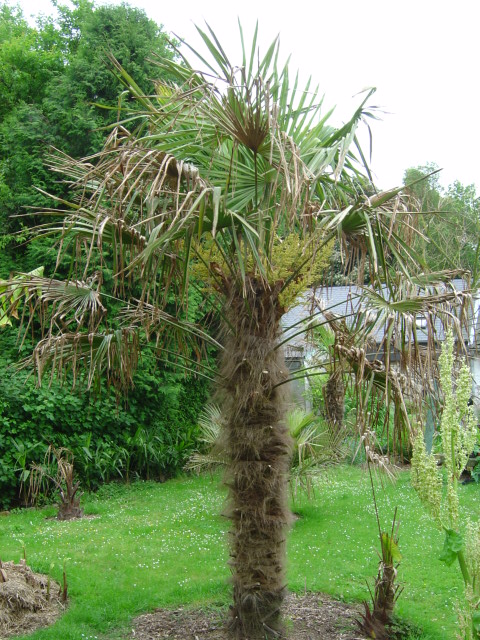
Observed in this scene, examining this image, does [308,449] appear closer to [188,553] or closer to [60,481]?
[188,553]

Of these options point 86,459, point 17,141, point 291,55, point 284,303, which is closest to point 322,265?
point 284,303

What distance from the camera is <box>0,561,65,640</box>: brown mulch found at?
4836 mm

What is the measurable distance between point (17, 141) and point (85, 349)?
9.23 meters

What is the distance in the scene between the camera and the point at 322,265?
4309mm

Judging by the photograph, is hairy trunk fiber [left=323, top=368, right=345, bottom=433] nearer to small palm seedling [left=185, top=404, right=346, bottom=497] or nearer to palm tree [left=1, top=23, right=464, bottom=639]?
palm tree [left=1, top=23, right=464, bottom=639]

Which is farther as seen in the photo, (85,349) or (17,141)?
(17,141)

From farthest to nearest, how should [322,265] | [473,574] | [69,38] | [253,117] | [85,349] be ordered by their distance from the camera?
[69,38] → [85,349] → [322,265] → [253,117] → [473,574]

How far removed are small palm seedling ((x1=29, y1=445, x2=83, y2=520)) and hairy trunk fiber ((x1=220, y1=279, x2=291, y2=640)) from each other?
477 centimetres

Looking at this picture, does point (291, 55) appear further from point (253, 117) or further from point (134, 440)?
point (134, 440)

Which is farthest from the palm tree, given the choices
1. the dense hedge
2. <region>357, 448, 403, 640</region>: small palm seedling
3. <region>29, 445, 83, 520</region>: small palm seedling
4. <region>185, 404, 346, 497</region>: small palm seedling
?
<region>29, 445, 83, 520</region>: small palm seedling

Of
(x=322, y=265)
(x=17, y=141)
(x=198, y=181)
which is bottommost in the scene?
(x=322, y=265)

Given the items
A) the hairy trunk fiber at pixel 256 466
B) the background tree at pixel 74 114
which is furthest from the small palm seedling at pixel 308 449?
the background tree at pixel 74 114

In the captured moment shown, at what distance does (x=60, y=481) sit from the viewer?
30.1ft

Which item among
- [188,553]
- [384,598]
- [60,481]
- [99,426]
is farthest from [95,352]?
[99,426]
